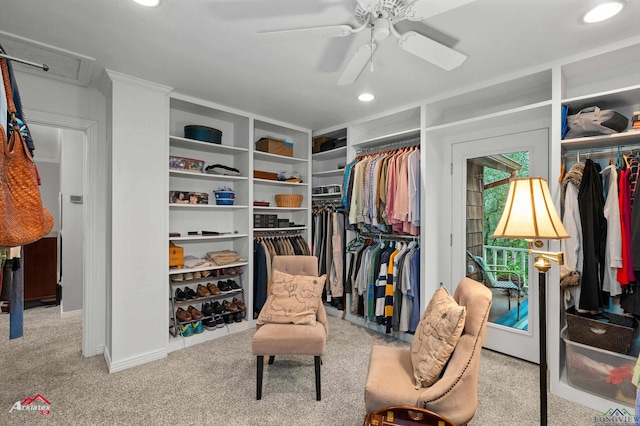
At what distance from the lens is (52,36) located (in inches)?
79.0

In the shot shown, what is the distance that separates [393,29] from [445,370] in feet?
5.61

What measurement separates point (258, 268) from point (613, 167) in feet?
10.5

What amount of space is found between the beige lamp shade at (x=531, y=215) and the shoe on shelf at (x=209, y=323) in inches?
111

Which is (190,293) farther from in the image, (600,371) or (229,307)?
(600,371)

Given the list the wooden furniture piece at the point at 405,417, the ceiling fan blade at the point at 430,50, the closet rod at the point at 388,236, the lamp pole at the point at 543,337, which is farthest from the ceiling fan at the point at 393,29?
the closet rod at the point at 388,236

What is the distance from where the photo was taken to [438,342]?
1560 millimetres

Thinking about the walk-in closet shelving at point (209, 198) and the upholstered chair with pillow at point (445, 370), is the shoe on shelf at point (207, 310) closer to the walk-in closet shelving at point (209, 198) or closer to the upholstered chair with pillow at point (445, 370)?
the walk-in closet shelving at point (209, 198)

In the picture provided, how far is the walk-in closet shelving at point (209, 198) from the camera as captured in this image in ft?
10.3

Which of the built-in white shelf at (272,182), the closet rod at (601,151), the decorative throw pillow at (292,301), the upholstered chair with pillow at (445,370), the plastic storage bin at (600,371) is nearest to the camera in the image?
the upholstered chair with pillow at (445,370)

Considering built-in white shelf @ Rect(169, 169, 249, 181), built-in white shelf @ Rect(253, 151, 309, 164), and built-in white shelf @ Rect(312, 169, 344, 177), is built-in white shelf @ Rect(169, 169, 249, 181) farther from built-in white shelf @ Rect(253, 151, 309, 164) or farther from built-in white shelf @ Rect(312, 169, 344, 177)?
built-in white shelf @ Rect(312, 169, 344, 177)

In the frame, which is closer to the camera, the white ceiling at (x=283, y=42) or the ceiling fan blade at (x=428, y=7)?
the ceiling fan blade at (x=428, y=7)

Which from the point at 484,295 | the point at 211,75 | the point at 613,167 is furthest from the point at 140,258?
the point at 613,167

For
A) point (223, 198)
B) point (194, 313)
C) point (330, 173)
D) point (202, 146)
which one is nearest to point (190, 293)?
point (194, 313)

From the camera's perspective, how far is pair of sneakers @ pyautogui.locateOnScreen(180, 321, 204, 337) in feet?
10.0
